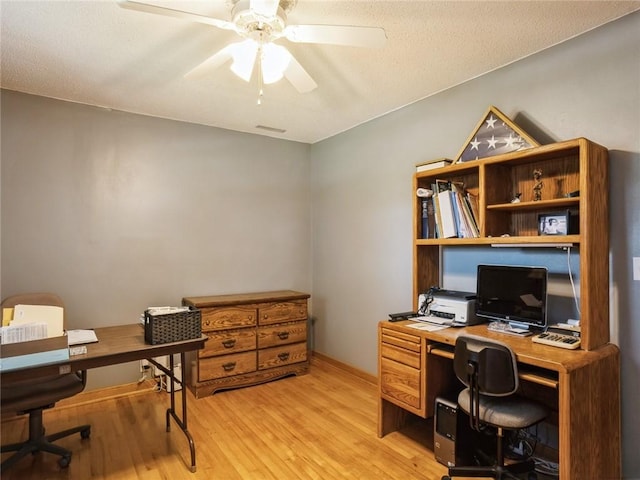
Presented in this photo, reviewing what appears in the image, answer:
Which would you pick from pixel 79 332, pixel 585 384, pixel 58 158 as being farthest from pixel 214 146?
pixel 585 384

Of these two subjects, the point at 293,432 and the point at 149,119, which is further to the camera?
the point at 149,119

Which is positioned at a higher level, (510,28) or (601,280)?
(510,28)

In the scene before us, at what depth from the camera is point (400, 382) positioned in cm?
240

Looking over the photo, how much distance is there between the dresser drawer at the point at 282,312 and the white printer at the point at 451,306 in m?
1.45

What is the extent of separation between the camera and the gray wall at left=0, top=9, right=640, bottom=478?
1.99 meters

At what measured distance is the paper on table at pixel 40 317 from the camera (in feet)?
7.34

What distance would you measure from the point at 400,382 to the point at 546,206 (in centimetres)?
142

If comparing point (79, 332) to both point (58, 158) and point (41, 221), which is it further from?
point (58, 158)

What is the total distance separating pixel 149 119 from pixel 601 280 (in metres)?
3.66

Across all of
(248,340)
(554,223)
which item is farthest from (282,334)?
(554,223)

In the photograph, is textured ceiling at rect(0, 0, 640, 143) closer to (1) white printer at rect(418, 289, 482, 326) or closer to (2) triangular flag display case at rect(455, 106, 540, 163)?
(2) triangular flag display case at rect(455, 106, 540, 163)

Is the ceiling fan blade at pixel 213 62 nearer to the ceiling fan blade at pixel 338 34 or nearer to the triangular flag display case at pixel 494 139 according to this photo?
the ceiling fan blade at pixel 338 34

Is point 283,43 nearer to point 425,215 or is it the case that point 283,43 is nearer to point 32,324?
point 425,215

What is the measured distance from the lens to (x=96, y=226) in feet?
10.3
